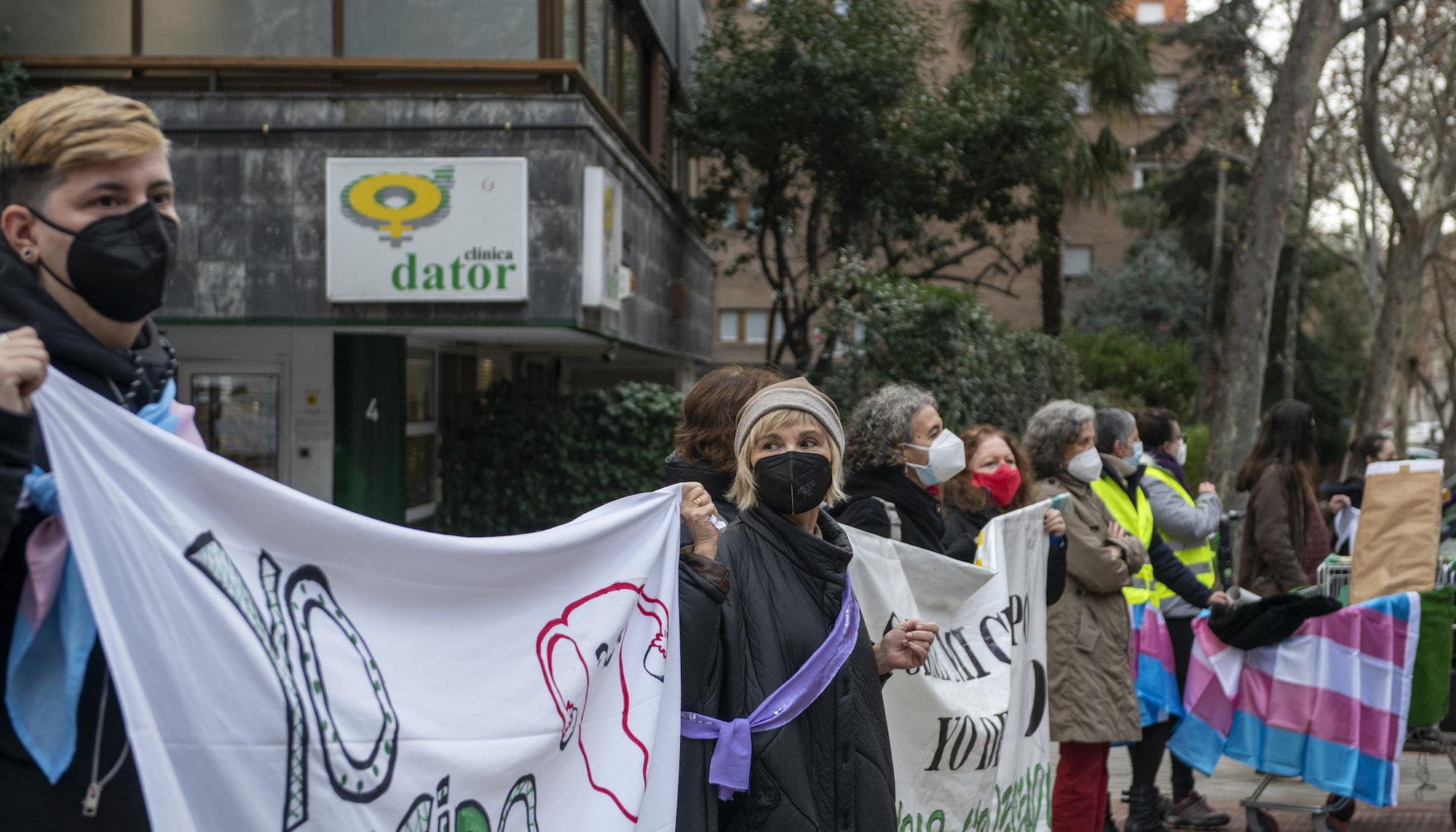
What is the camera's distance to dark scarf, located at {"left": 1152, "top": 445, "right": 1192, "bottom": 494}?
7277 millimetres

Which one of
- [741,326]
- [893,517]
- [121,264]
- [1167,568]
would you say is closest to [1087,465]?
[1167,568]

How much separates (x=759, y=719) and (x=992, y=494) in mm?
2913

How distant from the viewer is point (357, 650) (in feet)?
8.02

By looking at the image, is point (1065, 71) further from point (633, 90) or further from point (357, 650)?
point (357, 650)

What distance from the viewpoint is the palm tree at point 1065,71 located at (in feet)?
67.4

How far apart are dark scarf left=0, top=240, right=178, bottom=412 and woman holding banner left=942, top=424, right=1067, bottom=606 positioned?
145 inches

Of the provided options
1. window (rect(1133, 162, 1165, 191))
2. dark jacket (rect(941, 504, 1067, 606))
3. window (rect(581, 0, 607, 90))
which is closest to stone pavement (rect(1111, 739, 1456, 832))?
dark jacket (rect(941, 504, 1067, 606))

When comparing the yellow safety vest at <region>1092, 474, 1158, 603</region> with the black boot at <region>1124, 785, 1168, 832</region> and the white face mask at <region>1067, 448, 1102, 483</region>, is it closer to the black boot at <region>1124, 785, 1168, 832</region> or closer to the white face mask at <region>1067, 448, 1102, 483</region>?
the white face mask at <region>1067, 448, 1102, 483</region>

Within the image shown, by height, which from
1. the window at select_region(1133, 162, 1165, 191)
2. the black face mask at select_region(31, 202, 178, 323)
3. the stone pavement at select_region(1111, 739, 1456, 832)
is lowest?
the stone pavement at select_region(1111, 739, 1456, 832)

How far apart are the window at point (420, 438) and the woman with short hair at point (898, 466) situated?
737cm

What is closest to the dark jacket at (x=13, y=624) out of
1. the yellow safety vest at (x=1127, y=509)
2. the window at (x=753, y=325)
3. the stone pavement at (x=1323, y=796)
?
the yellow safety vest at (x=1127, y=509)

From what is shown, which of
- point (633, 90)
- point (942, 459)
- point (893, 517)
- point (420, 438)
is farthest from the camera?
point (633, 90)

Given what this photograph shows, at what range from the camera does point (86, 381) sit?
202 cm

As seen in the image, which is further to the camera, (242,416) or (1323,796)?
(242,416)
